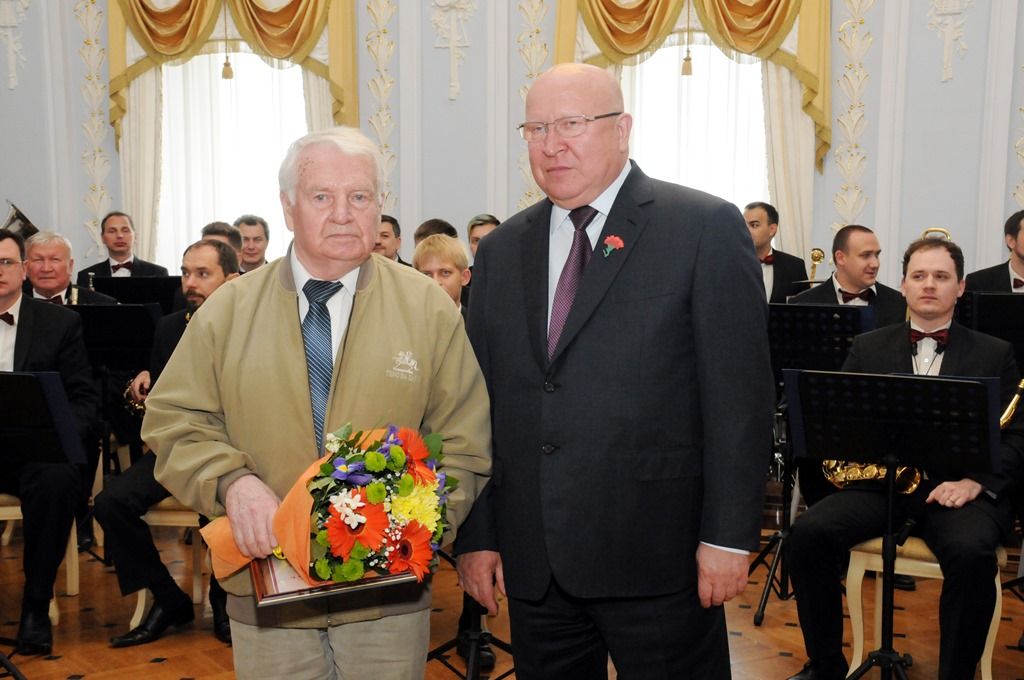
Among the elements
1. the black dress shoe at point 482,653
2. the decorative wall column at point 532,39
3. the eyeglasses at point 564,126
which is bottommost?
the black dress shoe at point 482,653

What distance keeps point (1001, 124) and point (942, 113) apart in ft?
1.49

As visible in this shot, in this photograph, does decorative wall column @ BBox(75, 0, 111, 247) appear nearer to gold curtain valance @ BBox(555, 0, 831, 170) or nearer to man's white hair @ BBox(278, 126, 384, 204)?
gold curtain valance @ BBox(555, 0, 831, 170)

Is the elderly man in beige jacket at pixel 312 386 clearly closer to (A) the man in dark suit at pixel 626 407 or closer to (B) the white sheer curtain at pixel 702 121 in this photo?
(A) the man in dark suit at pixel 626 407

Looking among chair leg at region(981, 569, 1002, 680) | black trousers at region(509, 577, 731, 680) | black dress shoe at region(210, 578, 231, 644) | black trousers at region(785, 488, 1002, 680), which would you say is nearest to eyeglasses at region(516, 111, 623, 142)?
black trousers at region(509, 577, 731, 680)

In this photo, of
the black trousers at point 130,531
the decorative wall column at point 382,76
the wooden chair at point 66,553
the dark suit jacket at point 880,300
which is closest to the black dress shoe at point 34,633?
the wooden chair at point 66,553

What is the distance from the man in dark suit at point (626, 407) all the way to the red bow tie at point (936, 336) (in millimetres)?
2528

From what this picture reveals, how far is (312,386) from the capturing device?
2.38 meters

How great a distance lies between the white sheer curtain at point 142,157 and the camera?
9.96 meters

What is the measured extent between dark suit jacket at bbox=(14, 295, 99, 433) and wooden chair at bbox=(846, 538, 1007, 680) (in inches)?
146

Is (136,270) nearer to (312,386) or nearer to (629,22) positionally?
(629,22)

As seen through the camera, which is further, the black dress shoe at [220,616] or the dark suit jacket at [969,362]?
the black dress shoe at [220,616]

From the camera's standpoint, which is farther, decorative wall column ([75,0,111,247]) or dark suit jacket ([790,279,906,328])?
decorative wall column ([75,0,111,247])

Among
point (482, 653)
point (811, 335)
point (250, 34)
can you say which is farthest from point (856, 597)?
point (250, 34)

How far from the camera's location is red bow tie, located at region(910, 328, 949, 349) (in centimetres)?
473
